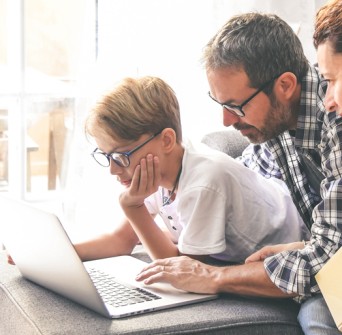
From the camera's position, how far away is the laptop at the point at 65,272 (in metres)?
1.51

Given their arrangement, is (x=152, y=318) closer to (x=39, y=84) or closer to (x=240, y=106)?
(x=240, y=106)

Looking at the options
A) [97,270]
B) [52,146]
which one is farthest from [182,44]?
[97,270]

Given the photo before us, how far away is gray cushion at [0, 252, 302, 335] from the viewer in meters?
1.45

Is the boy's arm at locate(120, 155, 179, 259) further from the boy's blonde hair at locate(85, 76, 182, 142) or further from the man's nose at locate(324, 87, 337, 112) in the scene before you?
the man's nose at locate(324, 87, 337, 112)

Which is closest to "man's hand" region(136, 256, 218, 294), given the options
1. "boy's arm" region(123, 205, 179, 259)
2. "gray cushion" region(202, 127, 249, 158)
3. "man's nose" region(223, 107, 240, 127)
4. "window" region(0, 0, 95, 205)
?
"boy's arm" region(123, 205, 179, 259)

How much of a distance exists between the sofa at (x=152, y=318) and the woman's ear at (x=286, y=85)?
1.60 feet

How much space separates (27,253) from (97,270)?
0.20 m

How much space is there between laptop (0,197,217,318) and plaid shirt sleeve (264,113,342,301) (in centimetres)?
16

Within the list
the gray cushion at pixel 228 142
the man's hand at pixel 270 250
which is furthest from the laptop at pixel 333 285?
→ the gray cushion at pixel 228 142

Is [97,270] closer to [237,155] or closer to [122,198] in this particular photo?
[122,198]

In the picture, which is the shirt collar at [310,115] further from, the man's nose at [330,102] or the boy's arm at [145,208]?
the boy's arm at [145,208]

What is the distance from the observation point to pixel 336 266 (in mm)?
1431

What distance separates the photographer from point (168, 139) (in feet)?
6.04

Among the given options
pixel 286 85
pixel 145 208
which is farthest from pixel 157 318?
pixel 286 85
